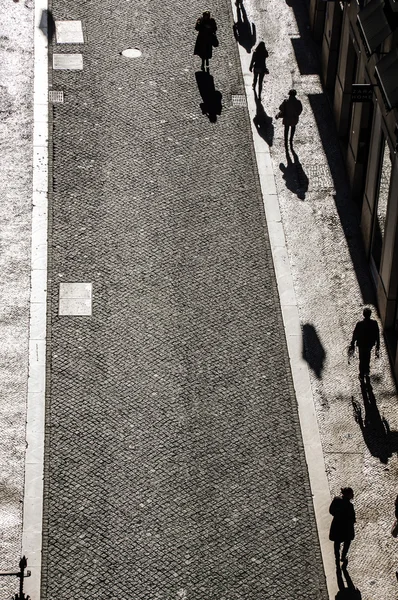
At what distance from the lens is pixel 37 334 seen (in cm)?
2891

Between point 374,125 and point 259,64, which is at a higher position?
point 259,64

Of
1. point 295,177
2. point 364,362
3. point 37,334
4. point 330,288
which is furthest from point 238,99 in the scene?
point 364,362

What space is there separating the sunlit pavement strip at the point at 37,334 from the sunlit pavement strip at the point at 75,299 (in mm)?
333

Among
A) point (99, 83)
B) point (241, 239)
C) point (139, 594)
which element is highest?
point (99, 83)

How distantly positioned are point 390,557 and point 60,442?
5765mm

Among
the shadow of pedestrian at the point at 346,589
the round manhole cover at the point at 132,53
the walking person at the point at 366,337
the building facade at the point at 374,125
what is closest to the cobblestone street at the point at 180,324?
the shadow of pedestrian at the point at 346,589

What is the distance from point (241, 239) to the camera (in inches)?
1232

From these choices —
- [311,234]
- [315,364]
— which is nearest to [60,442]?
[315,364]

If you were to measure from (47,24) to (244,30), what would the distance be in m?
4.59

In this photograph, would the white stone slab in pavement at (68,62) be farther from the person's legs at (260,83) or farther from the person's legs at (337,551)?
the person's legs at (337,551)

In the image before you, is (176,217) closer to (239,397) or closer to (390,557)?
(239,397)

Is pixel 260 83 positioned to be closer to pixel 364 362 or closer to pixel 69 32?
pixel 69 32

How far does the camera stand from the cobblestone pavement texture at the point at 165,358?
981 inches

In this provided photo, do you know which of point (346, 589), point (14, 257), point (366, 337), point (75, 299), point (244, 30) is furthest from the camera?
point (244, 30)
